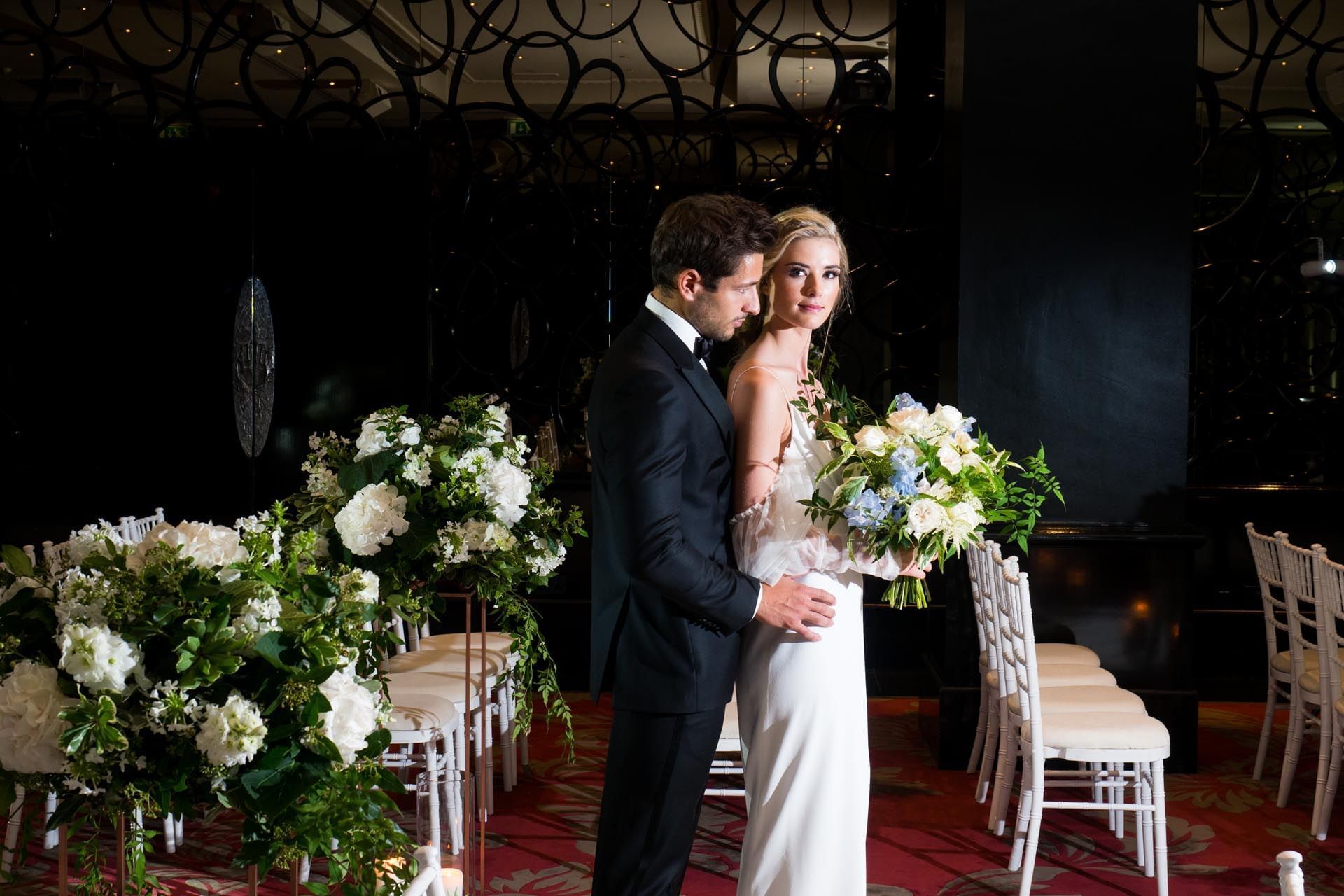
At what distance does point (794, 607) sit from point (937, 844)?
1.99 m

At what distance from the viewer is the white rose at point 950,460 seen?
2584 mm

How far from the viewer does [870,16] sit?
8820 millimetres

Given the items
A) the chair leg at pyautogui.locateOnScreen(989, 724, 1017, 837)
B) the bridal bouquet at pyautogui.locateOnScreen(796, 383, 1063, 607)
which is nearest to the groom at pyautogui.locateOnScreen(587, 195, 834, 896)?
the bridal bouquet at pyautogui.locateOnScreen(796, 383, 1063, 607)

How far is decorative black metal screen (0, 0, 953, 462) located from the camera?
235 inches

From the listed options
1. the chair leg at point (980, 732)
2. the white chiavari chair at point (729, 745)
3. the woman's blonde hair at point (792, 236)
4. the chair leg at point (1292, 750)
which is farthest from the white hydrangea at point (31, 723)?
the chair leg at point (1292, 750)

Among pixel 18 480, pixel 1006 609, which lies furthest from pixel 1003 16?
pixel 18 480

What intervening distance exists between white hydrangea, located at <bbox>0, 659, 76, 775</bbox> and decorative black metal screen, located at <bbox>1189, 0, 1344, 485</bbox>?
5.33 m

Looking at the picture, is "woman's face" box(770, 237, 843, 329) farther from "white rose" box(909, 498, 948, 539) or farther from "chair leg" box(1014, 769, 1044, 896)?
"chair leg" box(1014, 769, 1044, 896)

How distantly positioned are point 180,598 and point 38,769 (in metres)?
0.24

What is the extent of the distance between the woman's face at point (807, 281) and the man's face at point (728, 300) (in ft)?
0.78

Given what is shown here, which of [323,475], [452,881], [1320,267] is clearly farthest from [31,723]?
[1320,267]

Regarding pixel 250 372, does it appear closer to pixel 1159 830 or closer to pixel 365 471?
pixel 365 471

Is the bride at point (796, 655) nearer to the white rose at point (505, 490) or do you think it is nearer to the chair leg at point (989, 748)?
the white rose at point (505, 490)

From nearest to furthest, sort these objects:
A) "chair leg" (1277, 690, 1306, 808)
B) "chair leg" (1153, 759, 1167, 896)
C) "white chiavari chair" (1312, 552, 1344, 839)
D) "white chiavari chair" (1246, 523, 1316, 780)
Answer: "chair leg" (1153, 759, 1167, 896), "white chiavari chair" (1312, 552, 1344, 839), "chair leg" (1277, 690, 1306, 808), "white chiavari chair" (1246, 523, 1316, 780)
